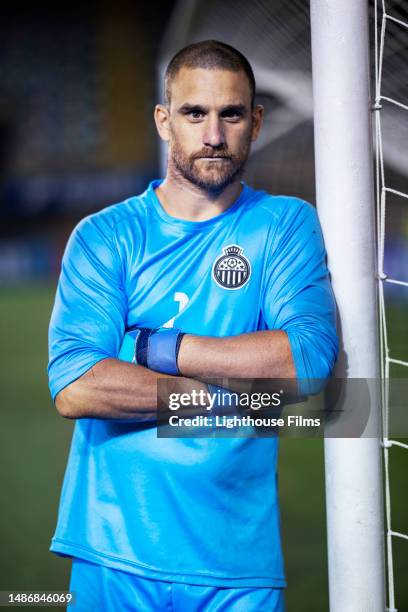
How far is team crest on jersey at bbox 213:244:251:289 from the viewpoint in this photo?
1.43m

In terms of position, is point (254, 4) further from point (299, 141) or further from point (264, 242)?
point (264, 242)

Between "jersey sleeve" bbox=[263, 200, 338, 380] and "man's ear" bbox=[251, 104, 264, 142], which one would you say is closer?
"jersey sleeve" bbox=[263, 200, 338, 380]

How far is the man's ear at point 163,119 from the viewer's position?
4.85 feet

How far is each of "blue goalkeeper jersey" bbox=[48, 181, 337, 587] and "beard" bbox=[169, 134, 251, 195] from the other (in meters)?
0.06

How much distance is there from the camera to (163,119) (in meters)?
1.50

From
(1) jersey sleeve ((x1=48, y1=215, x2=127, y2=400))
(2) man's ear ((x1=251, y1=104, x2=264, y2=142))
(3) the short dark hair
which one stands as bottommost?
(1) jersey sleeve ((x1=48, y1=215, x2=127, y2=400))

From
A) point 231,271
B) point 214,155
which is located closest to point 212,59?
point 214,155

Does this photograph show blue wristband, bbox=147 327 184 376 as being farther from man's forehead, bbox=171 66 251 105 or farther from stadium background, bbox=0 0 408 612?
stadium background, bbox=0 0 408 612

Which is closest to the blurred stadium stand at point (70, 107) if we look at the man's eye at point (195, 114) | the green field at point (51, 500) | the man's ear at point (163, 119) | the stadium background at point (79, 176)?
the stadium background at point (79, 176)

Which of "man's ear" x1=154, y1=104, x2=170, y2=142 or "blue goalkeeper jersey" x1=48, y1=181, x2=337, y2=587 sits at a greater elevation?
"man's ear" x1=154, y1=104, x2=170, y2=142

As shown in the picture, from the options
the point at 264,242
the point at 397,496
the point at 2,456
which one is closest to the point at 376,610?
the point at 264,242

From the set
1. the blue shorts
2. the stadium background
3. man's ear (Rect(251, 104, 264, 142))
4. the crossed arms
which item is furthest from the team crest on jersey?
the stadium background

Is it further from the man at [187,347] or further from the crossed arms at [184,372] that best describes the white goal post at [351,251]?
the crossed arms at [184,372]

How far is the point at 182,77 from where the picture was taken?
1.43 meters
